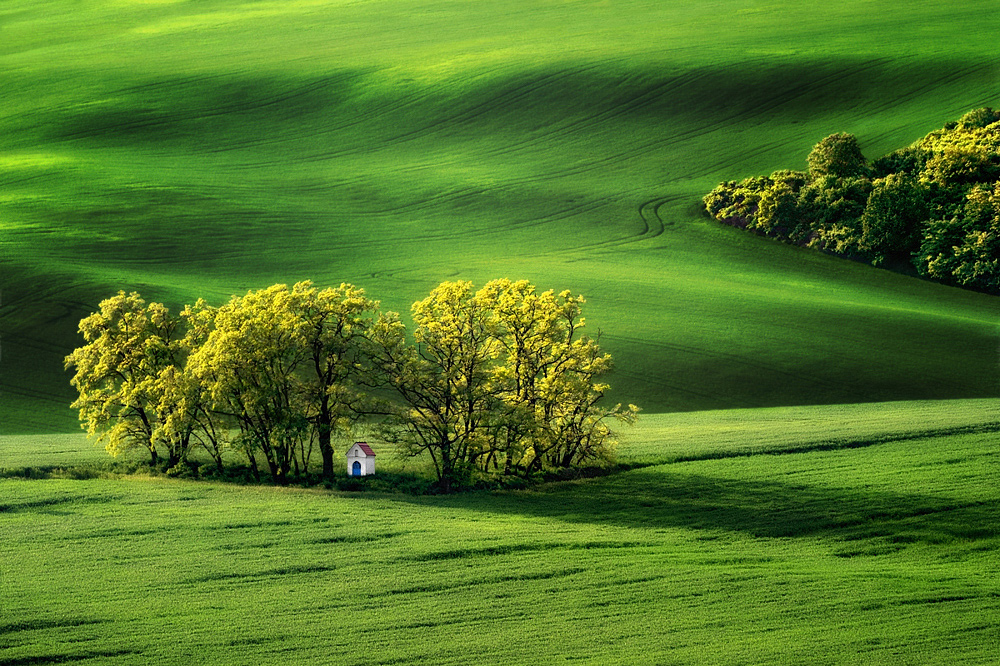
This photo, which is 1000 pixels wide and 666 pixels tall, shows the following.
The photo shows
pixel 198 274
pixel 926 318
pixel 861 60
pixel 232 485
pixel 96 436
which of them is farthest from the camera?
pixel 861 60

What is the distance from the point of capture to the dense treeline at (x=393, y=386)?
104ft

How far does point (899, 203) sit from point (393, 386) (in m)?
37.4

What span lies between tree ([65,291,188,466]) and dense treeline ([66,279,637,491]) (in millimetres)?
101

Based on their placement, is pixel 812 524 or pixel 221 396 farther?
pixel 221 396

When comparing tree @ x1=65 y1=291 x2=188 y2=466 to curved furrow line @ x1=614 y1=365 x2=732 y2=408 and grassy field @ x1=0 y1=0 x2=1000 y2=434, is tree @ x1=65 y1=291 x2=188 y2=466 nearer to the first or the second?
grassy field @ x1=0 y1=0 x2=1000 y2=434

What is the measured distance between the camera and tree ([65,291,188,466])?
33844 millimetres

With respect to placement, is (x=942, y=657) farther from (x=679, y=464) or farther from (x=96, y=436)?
(x=96, y=436)

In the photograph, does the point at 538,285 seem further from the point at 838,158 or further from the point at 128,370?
the point at 128,370

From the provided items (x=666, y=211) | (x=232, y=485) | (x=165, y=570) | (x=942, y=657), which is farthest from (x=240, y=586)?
(x=666, y=211)

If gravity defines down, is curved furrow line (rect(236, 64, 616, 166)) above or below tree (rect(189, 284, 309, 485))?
above

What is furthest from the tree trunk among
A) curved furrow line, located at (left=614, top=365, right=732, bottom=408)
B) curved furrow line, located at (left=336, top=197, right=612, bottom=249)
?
curved furrow line, located at (left=336, top=197, right=612, bottom=249)

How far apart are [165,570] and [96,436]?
17039 mm

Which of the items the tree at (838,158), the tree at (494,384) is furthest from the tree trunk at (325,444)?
the tree at (838,158)

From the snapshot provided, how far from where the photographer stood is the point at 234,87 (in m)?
85.8
